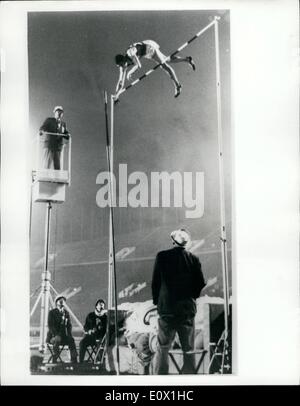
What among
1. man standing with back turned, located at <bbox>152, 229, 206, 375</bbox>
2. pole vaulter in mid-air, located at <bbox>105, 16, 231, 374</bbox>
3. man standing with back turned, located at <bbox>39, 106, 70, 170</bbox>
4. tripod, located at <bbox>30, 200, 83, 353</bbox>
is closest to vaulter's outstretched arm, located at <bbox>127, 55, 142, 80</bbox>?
pole vaulter in mid-air, located at <bbox>105, 16, 231, 374</bbox>

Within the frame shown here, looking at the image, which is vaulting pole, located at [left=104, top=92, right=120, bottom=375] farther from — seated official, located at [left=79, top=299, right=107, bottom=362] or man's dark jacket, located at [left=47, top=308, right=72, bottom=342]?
man's dark jacket, located at [left=47, top=308, right=72, bottom=342]

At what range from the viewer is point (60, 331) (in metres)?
2.06

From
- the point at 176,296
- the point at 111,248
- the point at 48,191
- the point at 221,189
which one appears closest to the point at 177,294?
the point at 176,296

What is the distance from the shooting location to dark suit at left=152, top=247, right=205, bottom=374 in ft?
6.64

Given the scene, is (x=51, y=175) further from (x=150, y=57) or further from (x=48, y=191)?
(x=150, y=57)

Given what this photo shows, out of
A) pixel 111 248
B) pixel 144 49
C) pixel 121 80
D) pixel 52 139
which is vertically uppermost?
pixel 144 49

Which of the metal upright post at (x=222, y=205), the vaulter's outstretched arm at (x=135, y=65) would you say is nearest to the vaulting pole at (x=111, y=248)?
the vaulter's outstretched arm at (x=135, y=65)

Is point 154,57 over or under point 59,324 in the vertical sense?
over

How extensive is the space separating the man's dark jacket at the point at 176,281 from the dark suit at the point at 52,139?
0.58 meters

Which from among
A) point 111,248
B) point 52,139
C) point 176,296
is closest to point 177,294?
point 176,296

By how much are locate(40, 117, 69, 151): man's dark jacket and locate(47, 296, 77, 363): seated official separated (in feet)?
2.03

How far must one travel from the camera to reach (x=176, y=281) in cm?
204

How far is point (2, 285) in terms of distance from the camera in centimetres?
207

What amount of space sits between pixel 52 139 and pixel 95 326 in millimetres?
772
